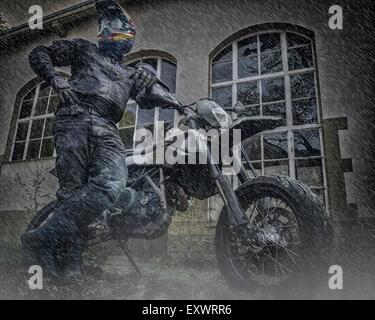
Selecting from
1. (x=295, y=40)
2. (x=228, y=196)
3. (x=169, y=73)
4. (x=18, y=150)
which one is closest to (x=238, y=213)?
(x=228, y=196)

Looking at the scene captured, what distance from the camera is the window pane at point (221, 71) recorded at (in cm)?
378

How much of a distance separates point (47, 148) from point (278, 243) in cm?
385

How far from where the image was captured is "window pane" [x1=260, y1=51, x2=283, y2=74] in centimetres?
352

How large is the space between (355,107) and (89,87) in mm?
2345

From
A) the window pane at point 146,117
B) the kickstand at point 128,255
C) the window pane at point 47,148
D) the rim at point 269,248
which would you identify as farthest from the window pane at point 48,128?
the rim at point 269,248

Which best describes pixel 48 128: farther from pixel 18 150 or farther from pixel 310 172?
pixel 310 172

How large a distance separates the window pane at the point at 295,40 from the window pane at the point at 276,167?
1363 mm

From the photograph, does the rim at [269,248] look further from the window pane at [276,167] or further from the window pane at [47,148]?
the window pane at [47,148]

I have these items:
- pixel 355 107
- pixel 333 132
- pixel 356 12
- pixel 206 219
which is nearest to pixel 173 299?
pixel 206 219

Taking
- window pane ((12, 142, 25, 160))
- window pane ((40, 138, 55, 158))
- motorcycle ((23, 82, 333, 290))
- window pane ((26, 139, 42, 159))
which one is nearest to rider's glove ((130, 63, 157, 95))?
motorcycle ((23, 82, 333, 290))

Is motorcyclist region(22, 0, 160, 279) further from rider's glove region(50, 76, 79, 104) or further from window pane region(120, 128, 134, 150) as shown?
window pane region(120, 128, 134, 150)

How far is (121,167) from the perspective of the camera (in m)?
A: 2.20

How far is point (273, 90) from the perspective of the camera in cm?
343

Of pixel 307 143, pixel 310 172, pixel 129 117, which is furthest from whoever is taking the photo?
pixel 129 117
